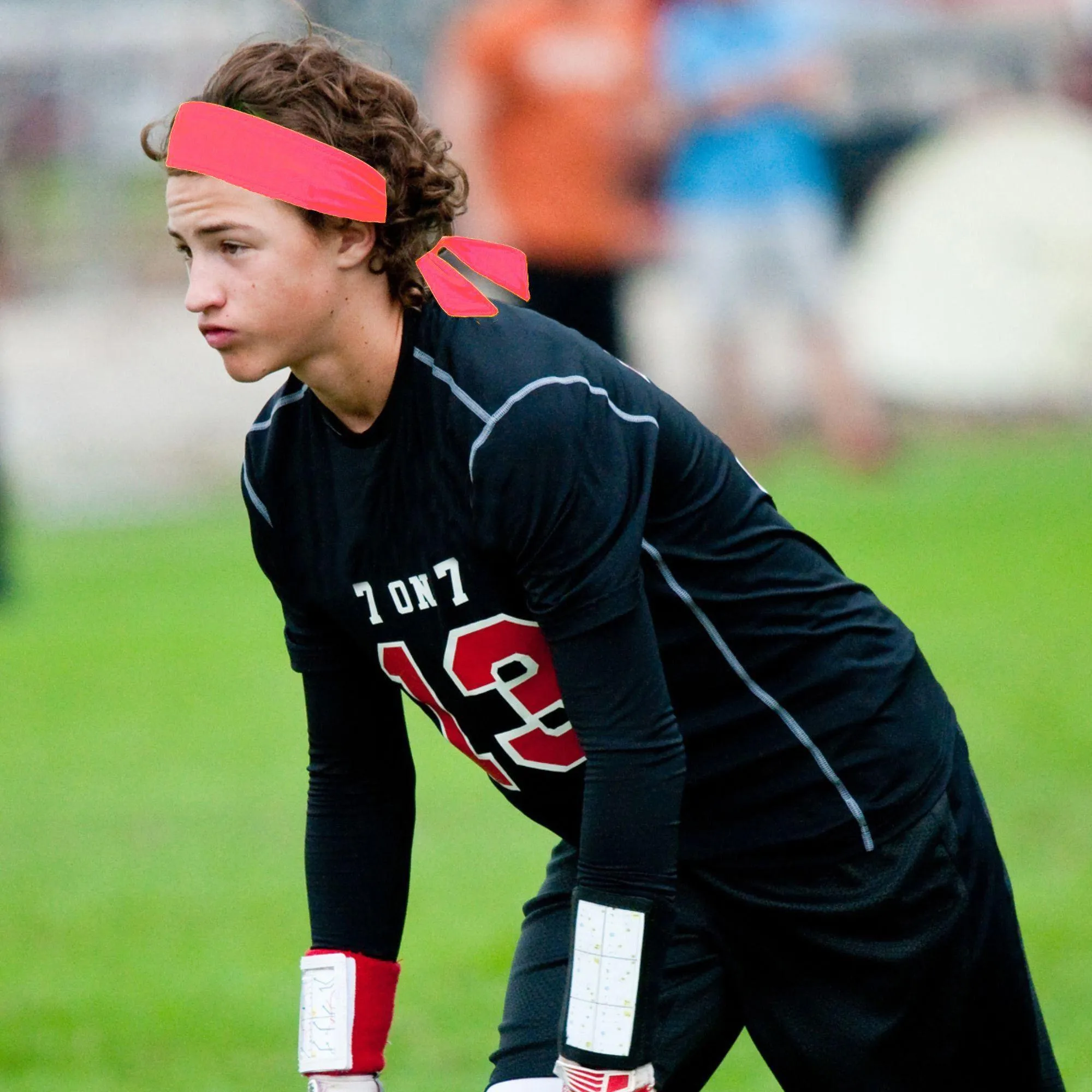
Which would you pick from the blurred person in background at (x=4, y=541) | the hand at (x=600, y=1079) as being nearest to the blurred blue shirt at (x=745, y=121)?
the blurred person in background at (x=4, y=541)

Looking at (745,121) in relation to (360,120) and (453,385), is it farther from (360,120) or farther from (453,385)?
(453,385)

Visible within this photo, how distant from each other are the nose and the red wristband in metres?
0.91

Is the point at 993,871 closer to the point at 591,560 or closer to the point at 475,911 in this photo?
the point at 591,560

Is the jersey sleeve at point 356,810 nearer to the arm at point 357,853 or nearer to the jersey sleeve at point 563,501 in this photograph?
the arm at point 357,853

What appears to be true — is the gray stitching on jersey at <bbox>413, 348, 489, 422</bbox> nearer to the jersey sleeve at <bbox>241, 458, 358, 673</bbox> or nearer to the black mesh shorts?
the jersey sleeve at <bbox>241, 458, 358, 673</bbox>

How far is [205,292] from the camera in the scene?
212 centimetres

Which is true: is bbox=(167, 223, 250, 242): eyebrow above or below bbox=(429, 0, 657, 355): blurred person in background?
below

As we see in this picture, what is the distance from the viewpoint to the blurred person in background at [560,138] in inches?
378

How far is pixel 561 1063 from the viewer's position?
2158 millimetres

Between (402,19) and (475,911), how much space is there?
7558 millimetres

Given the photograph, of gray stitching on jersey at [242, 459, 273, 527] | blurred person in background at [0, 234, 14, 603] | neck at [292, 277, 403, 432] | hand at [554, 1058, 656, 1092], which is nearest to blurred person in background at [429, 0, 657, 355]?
blurred person in background at [0, 234, 14, 603]

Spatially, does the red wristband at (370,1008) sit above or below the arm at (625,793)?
below

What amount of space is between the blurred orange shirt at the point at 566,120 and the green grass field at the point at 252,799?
1.85 m

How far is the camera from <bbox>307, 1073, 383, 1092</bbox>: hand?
2.43 meters
